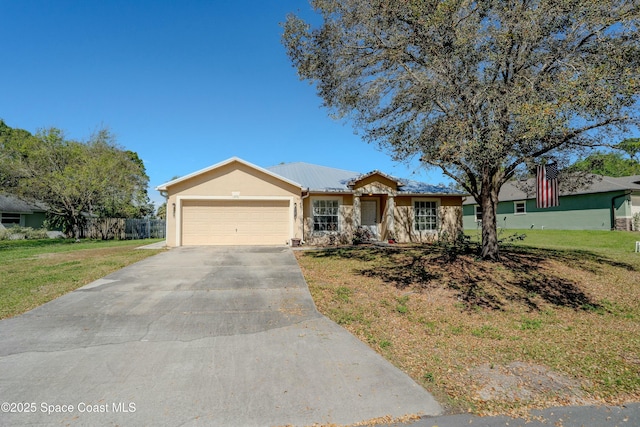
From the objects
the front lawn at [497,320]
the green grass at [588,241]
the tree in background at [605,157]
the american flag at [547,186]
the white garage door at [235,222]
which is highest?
the tree in background at [605,157]

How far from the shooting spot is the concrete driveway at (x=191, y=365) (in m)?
3.19

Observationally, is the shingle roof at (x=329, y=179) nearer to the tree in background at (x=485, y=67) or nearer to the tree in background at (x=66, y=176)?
the tree in background at (x=485, y=67)

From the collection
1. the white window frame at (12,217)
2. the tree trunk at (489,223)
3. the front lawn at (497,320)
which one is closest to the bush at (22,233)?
the white window frame at (12,217)

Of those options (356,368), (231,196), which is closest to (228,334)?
(356,368)

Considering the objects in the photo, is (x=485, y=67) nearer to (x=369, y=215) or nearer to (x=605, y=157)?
Answer: (x=605, y=157)

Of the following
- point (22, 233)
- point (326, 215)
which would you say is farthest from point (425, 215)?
point (22, 233)

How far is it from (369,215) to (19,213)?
28.2 m

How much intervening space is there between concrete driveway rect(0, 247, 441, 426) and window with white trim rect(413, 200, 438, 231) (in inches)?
443

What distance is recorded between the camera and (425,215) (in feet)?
55.9

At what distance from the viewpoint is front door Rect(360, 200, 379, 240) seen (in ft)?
54.6

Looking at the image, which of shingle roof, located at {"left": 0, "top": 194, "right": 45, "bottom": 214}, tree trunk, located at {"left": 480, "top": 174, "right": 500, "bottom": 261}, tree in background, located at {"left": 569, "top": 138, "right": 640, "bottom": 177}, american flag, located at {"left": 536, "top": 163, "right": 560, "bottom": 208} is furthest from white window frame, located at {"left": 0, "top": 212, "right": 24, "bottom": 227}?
tree in background, located at {"left": 569, "top": 138, "right": 640, "bottom": 177}

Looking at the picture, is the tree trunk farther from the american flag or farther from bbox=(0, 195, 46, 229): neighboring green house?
bbox=(0, 195, 46, 229): neighboring green house

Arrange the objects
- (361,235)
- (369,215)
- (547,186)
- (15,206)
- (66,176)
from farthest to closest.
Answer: (15,206) < (66,176) < (369,215) < (361,235) < (547,186)

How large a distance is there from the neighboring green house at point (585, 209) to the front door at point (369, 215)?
7.84m
